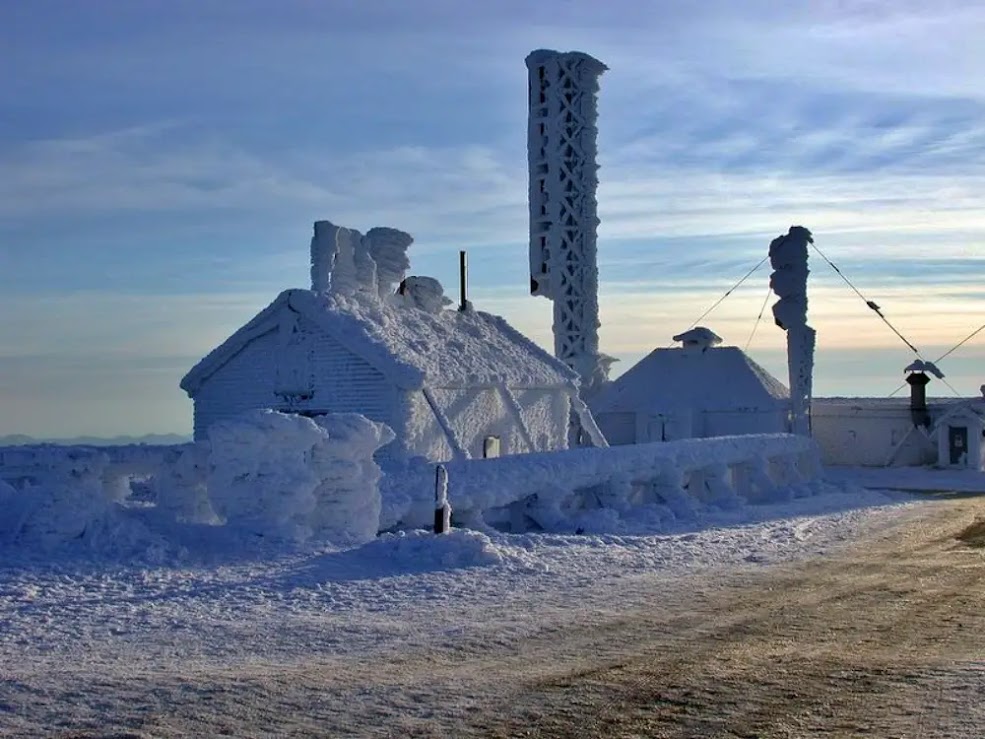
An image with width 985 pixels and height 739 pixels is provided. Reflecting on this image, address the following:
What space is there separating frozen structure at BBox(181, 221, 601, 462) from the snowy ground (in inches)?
320

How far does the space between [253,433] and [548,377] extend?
16533 mm

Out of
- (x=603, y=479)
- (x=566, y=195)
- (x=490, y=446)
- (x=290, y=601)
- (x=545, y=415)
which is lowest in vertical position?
(x=290, y=601)

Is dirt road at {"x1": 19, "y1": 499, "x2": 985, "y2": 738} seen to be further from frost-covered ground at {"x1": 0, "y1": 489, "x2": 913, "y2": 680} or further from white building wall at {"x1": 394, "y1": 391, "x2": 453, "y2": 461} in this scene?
white building wall at {"x1": 394, "y1": 391, "x2": 453, "y2": 461}

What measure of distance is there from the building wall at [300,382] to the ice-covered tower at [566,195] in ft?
64.7

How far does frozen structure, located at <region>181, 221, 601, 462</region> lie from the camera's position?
2655 centimetres

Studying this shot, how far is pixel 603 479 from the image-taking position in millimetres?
25016

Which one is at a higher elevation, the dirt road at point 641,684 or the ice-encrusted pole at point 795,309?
the ice-encrusted pole at point 795,309

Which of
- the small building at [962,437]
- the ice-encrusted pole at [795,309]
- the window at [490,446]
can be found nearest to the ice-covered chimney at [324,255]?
the window at [490,446]

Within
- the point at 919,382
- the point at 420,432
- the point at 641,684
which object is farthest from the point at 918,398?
the point at 641,684

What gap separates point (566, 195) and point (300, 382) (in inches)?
834

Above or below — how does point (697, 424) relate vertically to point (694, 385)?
below

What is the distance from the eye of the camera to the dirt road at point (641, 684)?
8211 millimetres

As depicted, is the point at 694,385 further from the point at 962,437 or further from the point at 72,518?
the point at 72,518

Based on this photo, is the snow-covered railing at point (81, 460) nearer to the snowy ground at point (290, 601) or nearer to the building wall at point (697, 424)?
the snowy ground at point (290, 601)
